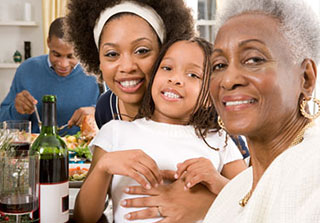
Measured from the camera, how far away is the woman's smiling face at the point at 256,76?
2.73 feet

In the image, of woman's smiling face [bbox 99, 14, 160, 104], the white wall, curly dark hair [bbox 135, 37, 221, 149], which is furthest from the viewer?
the white wall

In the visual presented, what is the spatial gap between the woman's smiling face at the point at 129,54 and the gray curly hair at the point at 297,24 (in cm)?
70

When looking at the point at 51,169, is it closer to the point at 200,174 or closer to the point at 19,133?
the point at 200,174

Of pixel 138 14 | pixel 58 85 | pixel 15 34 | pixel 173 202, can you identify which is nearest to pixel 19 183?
pixel 173 202

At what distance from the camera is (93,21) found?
1.67 meters

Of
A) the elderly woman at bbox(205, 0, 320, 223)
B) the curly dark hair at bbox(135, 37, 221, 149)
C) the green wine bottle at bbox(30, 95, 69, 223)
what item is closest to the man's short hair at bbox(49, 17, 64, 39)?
the curly dark hair at bbox(135, 37, 221, 149)

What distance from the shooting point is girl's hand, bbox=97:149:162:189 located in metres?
1.21

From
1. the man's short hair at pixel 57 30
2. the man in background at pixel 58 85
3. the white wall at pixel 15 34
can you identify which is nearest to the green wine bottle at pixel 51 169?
the man's short hair at pixel 57 30

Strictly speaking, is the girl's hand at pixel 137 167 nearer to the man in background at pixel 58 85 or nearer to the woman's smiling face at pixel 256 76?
the woman's smiling face at pixel 256 76

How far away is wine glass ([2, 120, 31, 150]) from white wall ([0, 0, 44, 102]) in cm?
371

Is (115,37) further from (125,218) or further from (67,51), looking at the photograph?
(67,51)

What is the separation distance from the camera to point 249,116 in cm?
87

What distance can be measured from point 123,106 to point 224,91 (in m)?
1.02

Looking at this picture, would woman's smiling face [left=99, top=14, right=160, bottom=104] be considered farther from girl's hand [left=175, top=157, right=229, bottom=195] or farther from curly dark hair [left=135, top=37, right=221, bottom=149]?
girl's hand [left=175, top=157, right=229, bottom=195]
